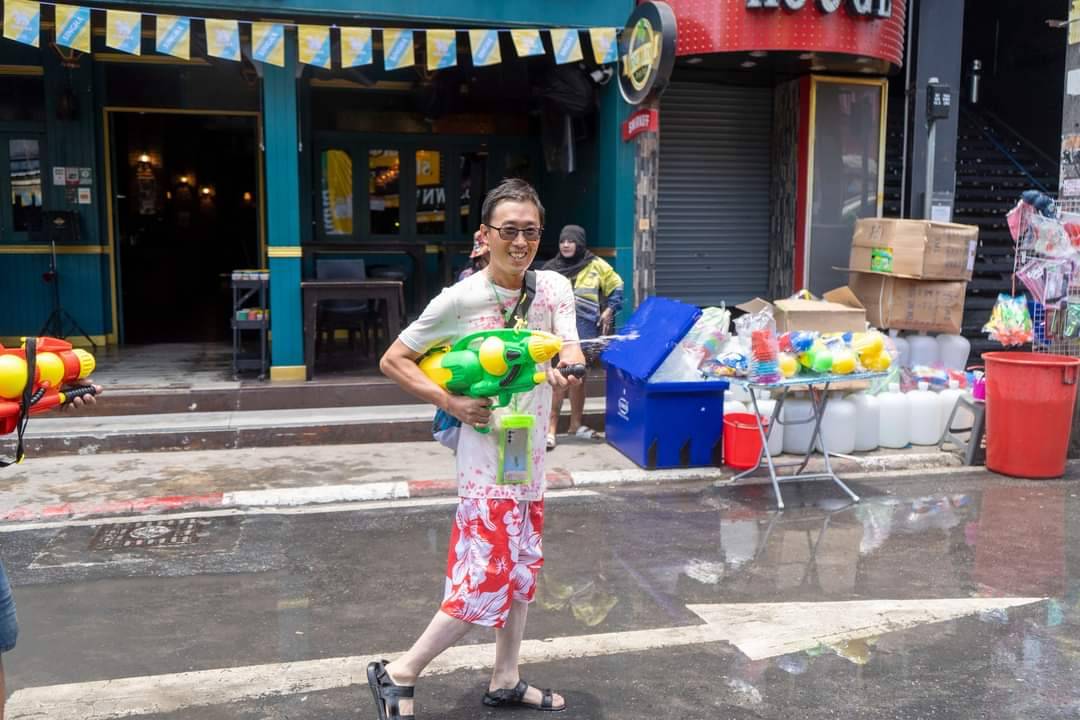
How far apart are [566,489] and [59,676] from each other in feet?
12.6

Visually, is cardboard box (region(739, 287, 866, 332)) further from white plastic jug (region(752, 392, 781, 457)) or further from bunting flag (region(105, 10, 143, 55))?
bunting flag (region(105, 10, 143, 55))

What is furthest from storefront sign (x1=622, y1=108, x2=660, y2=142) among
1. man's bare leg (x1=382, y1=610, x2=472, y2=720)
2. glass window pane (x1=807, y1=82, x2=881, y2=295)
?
man's bare leg (x1=382, y1=610, x2=472, y2=720)

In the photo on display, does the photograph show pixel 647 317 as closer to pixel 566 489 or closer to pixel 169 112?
pixel 566 489

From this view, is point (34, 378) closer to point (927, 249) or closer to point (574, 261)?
point (574, 261)

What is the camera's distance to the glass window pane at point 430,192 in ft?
42.2

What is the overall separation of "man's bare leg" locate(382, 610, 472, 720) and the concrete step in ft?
16.7

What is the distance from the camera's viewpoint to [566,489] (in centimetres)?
726

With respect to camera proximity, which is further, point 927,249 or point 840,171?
point 840,171

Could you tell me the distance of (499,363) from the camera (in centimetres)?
327

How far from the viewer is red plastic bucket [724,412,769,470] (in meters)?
7.61

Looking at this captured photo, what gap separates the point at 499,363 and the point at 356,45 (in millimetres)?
6594

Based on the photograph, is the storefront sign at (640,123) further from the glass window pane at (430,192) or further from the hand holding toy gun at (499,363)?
the hand holding toy gun at (499,363)

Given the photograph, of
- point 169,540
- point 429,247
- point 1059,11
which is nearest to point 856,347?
point 169,540

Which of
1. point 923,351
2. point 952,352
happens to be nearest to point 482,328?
point 923,351
